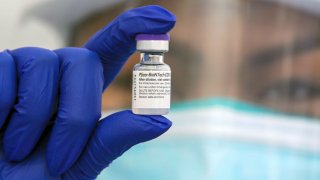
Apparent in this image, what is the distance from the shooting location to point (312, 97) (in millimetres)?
1500

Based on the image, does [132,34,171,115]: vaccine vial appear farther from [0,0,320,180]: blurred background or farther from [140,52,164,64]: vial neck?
[0,0,320,180]: blurred background

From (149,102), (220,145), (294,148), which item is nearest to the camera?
(149,102)

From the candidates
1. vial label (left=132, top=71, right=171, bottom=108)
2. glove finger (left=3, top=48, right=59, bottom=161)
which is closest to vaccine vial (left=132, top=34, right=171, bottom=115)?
vial label (left=132, top=71, right=171, bottom=108)

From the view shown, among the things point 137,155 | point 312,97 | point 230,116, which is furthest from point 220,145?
point 312,97

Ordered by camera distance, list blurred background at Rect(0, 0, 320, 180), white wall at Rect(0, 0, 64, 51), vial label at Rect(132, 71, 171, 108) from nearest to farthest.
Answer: vial label at Rect(132, 71, 171, 108) → white wall at Rect(0, 0, 64, 51) → blurred background at Rect(0, 0, 320, 180)

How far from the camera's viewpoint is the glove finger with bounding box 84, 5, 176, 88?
2.01ft

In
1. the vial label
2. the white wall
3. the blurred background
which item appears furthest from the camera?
the blurred background

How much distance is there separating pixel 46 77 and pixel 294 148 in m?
1.01

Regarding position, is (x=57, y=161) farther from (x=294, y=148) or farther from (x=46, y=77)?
(x=294, y=148)

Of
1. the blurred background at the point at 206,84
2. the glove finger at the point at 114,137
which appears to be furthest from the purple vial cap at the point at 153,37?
the blurred background at the point at 206,84

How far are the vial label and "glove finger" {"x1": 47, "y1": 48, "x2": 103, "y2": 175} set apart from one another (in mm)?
76

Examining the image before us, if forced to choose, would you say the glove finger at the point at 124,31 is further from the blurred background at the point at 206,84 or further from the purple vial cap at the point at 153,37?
the blurred background at the point at 206,84

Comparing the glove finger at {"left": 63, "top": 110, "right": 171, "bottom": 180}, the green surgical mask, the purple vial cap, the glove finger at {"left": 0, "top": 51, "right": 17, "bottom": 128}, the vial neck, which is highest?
the purple vial cap

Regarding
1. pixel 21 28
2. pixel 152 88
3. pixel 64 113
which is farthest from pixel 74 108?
pixel 21 28
